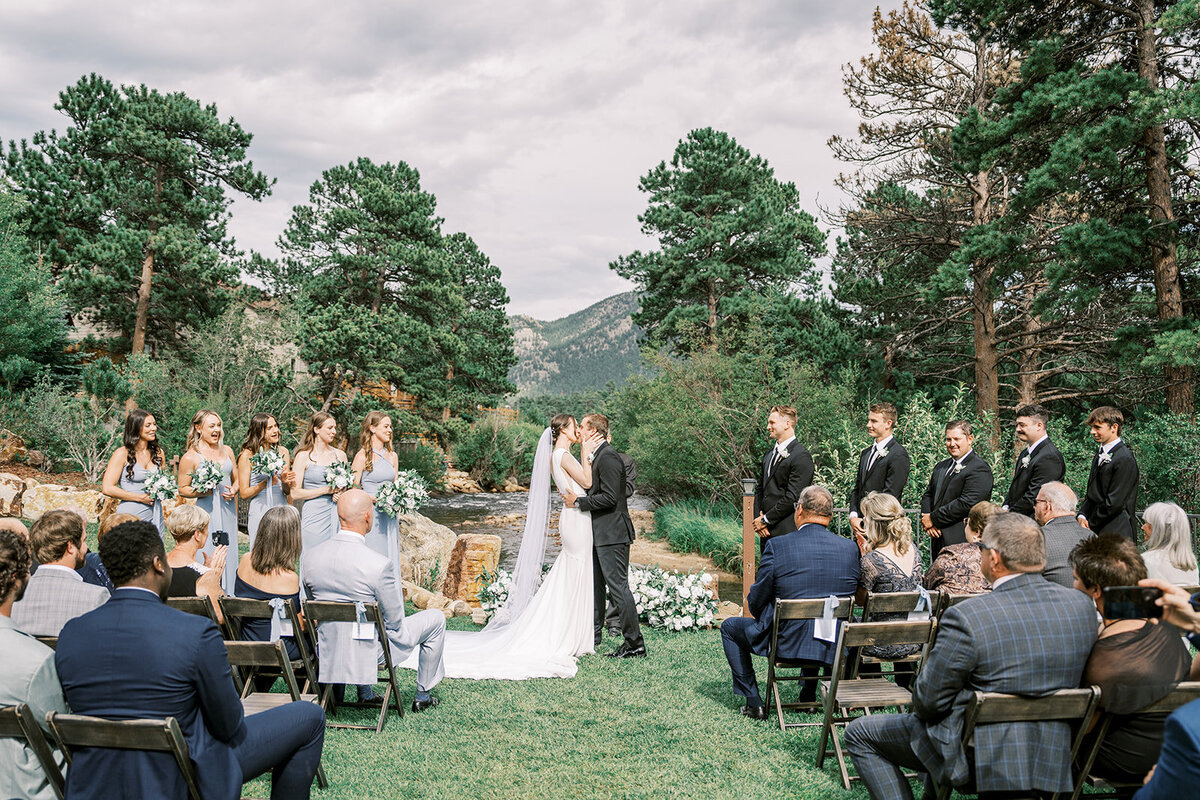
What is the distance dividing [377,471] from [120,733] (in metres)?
4.95

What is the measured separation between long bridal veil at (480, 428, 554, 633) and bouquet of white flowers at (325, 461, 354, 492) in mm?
1624

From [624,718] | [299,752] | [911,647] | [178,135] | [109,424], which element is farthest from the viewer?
[178,135]

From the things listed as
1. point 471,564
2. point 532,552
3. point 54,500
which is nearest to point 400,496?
point 532,552

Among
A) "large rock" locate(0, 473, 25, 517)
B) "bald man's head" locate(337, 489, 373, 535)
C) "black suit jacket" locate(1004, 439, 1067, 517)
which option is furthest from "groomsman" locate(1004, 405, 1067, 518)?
"large rock" locate(0, 473, 25, 517)

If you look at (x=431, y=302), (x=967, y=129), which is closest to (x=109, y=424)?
(x=431, y=302)

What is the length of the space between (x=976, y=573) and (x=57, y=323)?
2179 centimetres

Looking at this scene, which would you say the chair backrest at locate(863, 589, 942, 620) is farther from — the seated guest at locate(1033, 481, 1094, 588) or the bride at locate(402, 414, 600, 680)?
the bride at locate(402, 414, 600, 680)

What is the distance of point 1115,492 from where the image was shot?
6227mm

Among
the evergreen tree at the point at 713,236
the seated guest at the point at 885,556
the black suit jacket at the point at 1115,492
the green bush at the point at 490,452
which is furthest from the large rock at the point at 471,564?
the green bush at the point at 490,452

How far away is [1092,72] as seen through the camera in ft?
43.1

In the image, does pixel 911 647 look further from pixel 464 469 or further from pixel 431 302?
pixel 464 469

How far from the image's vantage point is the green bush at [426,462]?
90.2 feet

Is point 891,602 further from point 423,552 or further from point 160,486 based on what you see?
point 423,552

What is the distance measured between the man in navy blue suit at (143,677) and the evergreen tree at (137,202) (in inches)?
915
